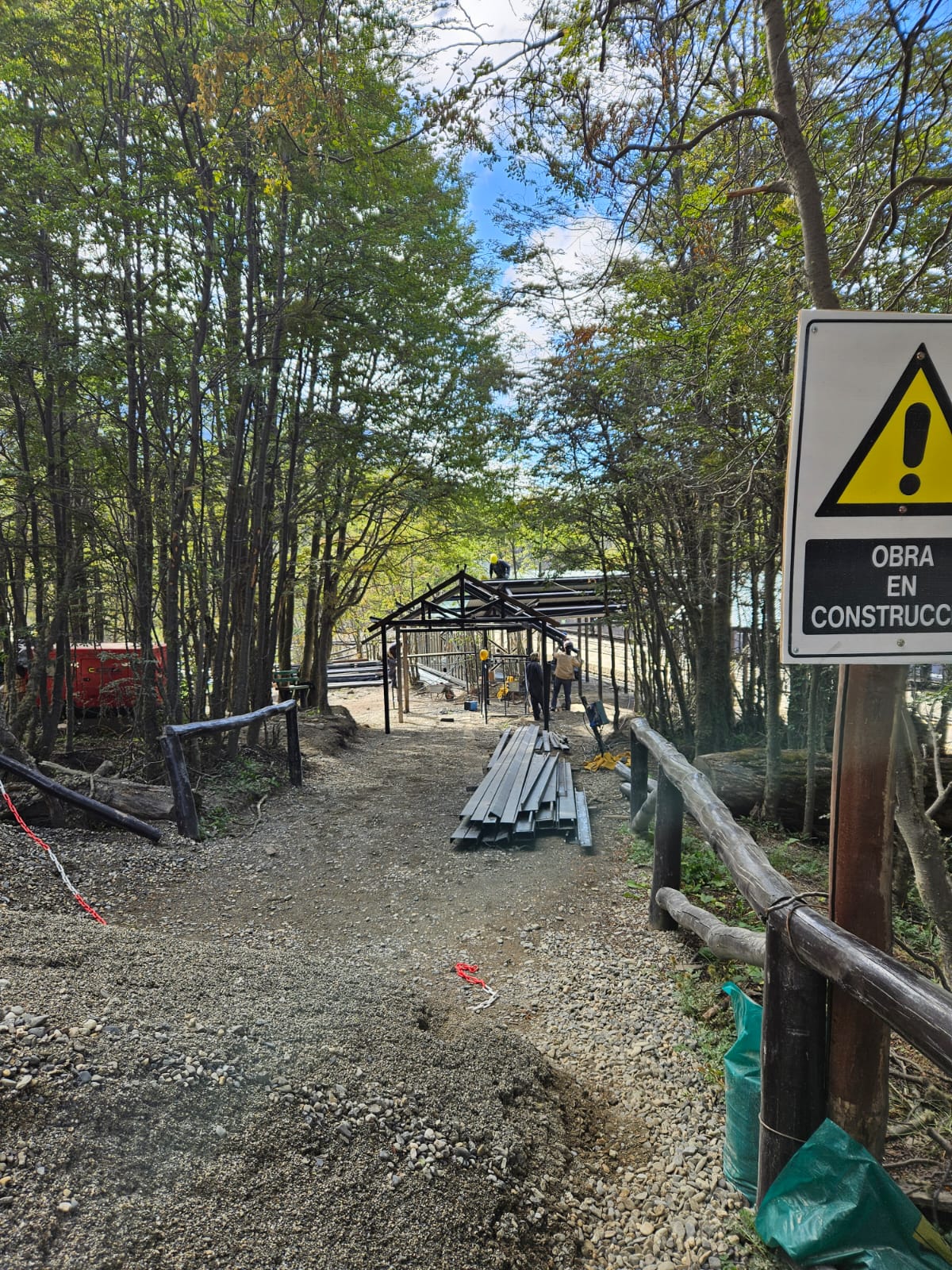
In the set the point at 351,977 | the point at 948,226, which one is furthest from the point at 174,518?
the point at 948,226

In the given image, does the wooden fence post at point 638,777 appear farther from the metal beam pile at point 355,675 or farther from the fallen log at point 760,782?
the metal beam pile at point 355,675

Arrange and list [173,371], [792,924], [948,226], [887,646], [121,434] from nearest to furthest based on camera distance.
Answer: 1. [887,646]
2. [792,924]
3. [948,226]
4. [173,371]
5. [121,434]

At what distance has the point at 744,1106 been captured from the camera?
2027 mm

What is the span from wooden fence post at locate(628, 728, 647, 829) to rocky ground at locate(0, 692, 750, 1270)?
6.28 feet

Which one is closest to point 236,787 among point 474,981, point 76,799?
point 76,799

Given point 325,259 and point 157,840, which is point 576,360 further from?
point 157,840

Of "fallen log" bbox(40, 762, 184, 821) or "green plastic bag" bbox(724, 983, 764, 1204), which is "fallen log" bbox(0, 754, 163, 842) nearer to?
"fallen log" bbox(40, 762, 184, 821)

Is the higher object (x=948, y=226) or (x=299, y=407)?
(x=299, y=407)

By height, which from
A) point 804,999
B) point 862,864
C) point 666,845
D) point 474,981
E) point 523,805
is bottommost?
point 523,805

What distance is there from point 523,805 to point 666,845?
9.31ft

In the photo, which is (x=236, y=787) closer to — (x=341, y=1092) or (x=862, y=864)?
(x=341, y=1092)

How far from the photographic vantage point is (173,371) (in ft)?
21.8

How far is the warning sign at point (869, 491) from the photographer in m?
1.25

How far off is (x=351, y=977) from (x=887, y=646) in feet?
9.52
